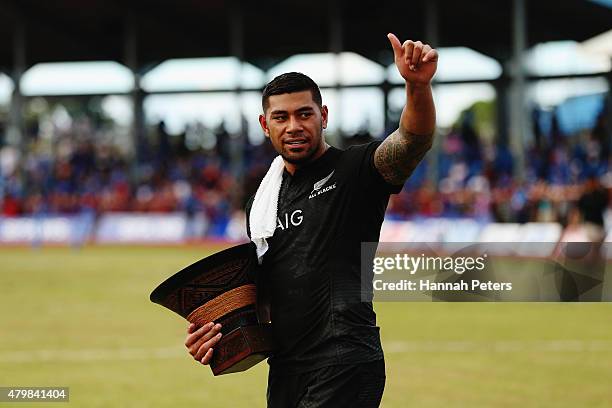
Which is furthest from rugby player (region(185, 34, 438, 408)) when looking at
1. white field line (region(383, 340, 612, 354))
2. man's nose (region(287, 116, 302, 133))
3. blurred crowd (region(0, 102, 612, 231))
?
blurred crowd (region(0, 102, 612, 231))

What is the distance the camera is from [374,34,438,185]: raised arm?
13.1 ft

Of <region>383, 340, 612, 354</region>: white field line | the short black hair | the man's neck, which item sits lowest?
<region>383, 340, 612, 354</region>: white field line

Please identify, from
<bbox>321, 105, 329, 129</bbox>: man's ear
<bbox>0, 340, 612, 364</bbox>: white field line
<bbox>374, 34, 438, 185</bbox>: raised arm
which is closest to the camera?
<bbox>374, 34, 438, 185</bbox>: raised arm

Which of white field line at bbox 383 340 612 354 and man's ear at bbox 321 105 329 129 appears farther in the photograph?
white field line at bbox 383 340 612 354

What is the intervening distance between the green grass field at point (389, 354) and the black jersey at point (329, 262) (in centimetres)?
460

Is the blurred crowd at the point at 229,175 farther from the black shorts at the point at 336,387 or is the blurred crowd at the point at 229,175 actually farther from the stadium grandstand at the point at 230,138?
the black shorts at the point at 336,387

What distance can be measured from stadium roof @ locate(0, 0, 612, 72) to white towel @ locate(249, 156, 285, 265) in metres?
33.3

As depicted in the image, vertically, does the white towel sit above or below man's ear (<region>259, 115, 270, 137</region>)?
below

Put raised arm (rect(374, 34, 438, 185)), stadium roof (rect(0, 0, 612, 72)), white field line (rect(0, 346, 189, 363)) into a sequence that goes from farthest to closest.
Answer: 1. stadium roof (rect(0, 0, 612, 72))
2. white field line (rect(0, 346, 189, 363))
3. raised arm (rect(374, 34, 438, 185))

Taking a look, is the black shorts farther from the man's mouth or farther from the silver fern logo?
the man's mouth

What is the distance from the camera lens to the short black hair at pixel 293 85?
4496 millimetres

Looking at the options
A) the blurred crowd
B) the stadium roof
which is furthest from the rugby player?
the stadium roof

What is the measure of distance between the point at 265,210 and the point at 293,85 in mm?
600

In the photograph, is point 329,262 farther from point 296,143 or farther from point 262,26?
point 262,26
